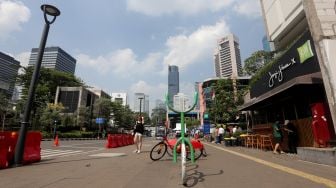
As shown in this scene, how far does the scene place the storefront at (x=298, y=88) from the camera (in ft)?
32.1

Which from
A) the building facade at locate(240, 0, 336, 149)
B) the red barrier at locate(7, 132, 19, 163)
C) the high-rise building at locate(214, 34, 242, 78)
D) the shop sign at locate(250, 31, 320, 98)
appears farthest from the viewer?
the high-rise building at locate(214, 34, 242, 78)

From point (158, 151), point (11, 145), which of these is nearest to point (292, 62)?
point (158, 151)

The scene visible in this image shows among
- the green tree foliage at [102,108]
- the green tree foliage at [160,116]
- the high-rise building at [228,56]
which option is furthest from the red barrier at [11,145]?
the high-rise building at [228,56]

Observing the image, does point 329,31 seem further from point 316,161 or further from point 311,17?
point 316,161

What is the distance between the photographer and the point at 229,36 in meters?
122

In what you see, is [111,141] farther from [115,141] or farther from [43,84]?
[43,84]

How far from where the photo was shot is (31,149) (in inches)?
353

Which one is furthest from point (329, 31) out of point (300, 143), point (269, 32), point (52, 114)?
point (52, 114)

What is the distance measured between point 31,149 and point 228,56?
11957 cm

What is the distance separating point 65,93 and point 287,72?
59382 mm

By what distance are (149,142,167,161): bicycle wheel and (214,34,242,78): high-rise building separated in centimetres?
10907

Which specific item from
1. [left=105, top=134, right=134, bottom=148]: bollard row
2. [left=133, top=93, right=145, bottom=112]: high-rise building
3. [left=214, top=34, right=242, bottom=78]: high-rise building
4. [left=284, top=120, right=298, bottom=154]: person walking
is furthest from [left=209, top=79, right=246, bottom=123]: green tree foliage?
[left=214, top=34, right=242, bottom=78]: high-rise building

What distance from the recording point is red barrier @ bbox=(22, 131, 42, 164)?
863 cm

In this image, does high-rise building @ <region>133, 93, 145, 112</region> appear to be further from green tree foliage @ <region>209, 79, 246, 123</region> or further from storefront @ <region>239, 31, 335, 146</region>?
storefront @ <region>239, 31, 335, 146</region>
